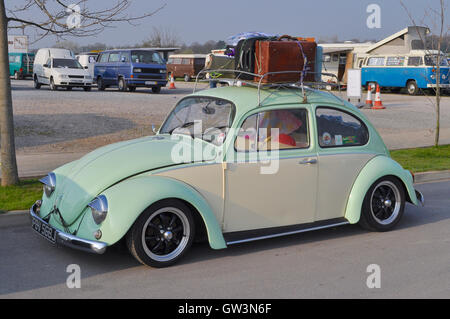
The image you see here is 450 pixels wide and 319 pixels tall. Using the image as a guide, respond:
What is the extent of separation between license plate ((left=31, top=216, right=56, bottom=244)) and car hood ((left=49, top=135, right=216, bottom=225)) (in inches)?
6.8

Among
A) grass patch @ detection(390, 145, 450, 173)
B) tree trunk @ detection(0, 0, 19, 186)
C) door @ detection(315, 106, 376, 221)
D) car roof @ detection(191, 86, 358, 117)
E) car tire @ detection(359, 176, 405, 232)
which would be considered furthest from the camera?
grass patch @ detection(390, 145, 450, 173)

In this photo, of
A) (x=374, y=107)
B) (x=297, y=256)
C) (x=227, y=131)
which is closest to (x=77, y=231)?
(x=227, y=131)

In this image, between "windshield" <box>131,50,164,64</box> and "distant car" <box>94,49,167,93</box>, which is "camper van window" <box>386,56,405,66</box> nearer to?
"distant car" <box>94,49,167,93</box>

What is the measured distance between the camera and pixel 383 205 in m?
6.94

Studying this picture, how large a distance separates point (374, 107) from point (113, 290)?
19963 millimetres

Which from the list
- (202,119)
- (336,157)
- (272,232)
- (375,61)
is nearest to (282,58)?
(202,119)

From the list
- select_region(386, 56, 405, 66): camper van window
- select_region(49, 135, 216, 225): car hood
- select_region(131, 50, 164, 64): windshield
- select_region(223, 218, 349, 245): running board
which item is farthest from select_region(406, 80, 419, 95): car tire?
select_region(49, 135, 216, 225): car hood

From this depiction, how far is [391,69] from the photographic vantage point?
3338cm

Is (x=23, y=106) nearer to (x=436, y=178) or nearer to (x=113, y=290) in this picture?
(x=436, y=178)

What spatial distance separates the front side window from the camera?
6.09m

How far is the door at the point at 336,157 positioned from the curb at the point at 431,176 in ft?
13.5

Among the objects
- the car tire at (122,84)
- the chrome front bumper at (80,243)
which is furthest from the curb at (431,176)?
the car tire at (122,84)

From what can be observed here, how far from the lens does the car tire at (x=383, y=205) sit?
6762 millimetres

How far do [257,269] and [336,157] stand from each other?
1.70m
